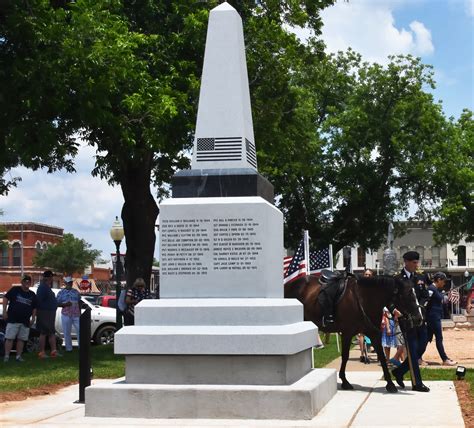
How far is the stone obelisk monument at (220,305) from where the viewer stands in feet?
31.4

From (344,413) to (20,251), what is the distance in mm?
84558

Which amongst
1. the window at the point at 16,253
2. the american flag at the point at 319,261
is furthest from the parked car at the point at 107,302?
the window at the point at 16,253

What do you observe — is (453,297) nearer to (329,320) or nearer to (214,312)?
(329,320)

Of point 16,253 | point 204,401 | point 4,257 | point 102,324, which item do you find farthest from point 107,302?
point 16,253

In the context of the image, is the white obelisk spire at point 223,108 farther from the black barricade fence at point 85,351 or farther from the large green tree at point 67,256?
the large green tree at point 67,256

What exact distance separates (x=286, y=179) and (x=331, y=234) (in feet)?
15.2

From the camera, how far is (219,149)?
10961 mm

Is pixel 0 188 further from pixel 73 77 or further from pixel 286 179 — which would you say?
pixel 286 179

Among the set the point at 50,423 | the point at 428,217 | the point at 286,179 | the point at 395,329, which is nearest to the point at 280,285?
the point at 50,423

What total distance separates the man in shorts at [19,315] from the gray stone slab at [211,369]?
34.4 ft

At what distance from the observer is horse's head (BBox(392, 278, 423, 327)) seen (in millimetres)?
12711

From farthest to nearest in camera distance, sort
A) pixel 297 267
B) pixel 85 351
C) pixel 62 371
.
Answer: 1. pixel 297 267
2. pixel 62 371
3. pixel 85 351

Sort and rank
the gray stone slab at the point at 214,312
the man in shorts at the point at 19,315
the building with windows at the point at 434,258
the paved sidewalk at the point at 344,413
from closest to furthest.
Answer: the paved sidewalk at the point at 344,413
the gray stone slab at the point at 214,312
the man in shorts at the point at 19,315
the building with windows at the point at 434,258

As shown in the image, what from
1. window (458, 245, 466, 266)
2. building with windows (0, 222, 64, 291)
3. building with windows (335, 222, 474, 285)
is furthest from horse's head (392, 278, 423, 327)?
window (458, 245, 466, 266)
